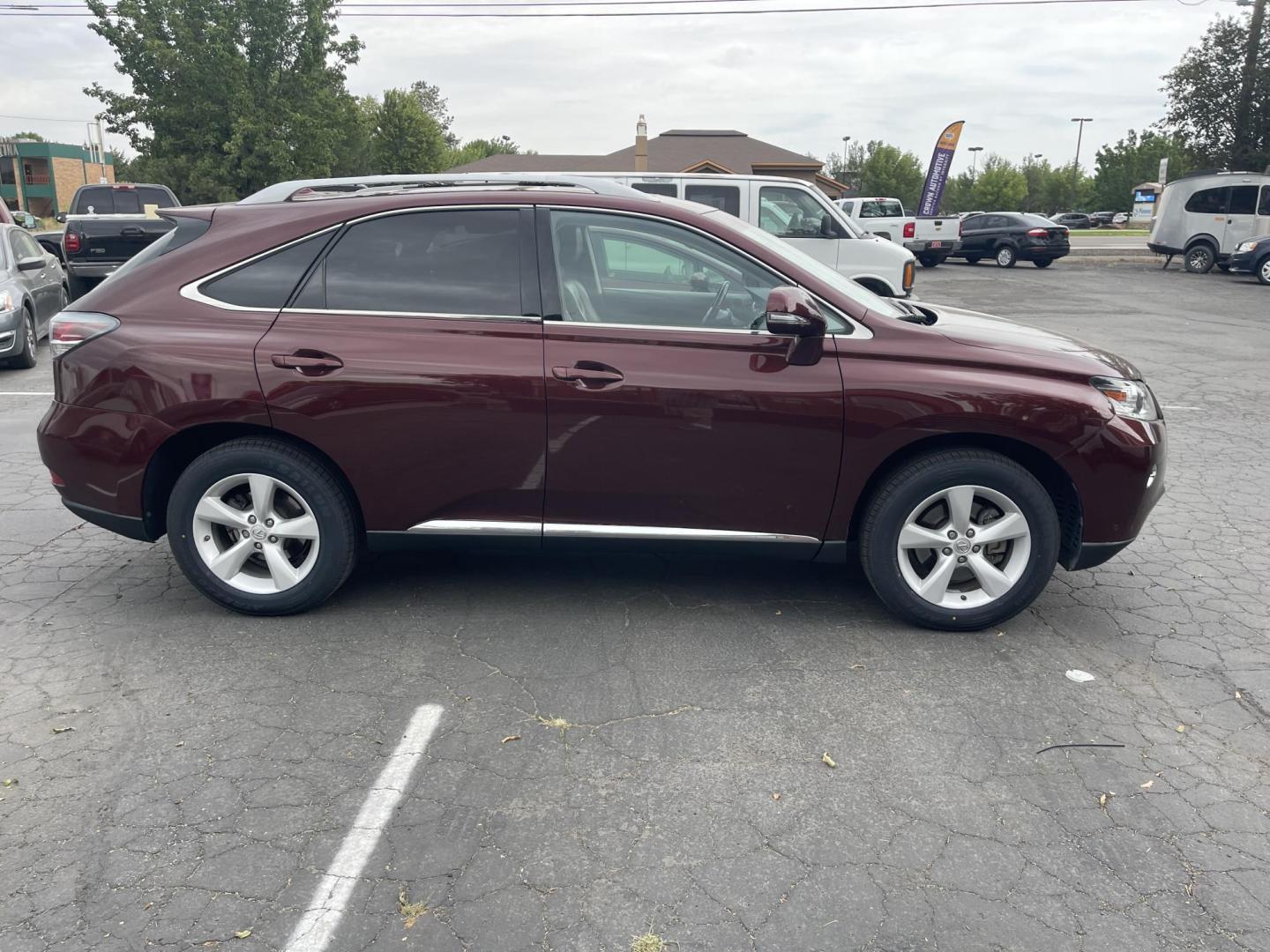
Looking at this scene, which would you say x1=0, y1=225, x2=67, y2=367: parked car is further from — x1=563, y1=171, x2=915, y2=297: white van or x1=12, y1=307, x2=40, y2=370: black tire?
x1=563, y1=171, x2=915, y2=297: white van

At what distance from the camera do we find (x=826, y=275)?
4.59 metres

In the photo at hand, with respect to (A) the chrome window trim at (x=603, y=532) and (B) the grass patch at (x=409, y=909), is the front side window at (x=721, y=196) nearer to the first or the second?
(A) the chrome window trim at (x=603, y=532)

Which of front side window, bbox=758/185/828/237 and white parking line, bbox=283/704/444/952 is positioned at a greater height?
front side window, bbox=758/185/828/237

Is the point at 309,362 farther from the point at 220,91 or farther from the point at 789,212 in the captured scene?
the point at 220,91

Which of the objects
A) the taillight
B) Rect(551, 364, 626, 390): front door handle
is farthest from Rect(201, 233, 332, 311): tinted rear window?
Rect(551, 364, 626, 390): front door handle

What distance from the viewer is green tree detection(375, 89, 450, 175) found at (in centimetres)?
5356

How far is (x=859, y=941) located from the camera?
2.59m

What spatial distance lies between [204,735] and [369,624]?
3.30ft

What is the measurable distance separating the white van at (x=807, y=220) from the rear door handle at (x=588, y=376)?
853 centimetres

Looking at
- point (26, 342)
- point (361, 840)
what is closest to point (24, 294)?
point (26, 342)

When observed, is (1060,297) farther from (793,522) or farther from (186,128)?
(186,128)

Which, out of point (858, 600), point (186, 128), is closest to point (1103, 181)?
point (186, 128)

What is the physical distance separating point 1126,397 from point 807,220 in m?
8.74

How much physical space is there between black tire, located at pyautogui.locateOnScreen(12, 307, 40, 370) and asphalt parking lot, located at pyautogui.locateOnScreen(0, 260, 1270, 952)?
6.29 metres
